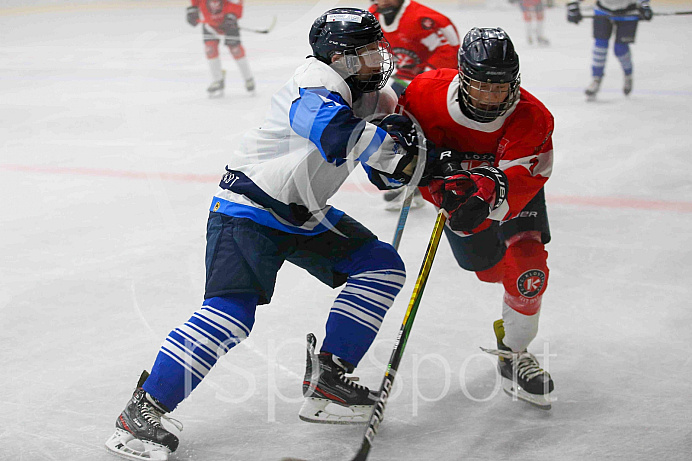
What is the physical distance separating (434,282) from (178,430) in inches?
47.6

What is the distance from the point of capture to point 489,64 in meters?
1.61

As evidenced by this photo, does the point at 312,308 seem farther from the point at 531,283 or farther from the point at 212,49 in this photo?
the point at 212,49

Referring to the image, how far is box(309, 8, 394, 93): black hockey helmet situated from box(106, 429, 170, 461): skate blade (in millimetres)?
944

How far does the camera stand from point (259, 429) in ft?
6.06

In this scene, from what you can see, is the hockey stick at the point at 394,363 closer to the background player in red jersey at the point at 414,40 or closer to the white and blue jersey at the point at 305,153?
the white and blue jersey at the point at 305,153

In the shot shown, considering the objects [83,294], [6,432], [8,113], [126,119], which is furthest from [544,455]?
[8,113]

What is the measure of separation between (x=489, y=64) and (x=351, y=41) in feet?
1.00

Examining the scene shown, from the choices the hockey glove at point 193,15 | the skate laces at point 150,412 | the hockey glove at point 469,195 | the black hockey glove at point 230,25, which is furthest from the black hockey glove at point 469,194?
the hockey glove at point 193,15

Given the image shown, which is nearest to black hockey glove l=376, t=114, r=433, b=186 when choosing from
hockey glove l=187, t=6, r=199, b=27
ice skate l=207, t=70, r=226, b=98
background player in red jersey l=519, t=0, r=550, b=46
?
ice skate l=207, t=70, r=226, b=98

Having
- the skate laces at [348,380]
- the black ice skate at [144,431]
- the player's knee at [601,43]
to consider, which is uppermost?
the black ice skate at [144,431]

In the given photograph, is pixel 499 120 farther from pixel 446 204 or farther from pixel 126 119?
pixel 126 119

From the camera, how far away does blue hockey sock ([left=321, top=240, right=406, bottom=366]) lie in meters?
1.78

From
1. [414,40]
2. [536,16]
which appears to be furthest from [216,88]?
[536,16]

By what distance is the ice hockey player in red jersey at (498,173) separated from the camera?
1.64 metres
